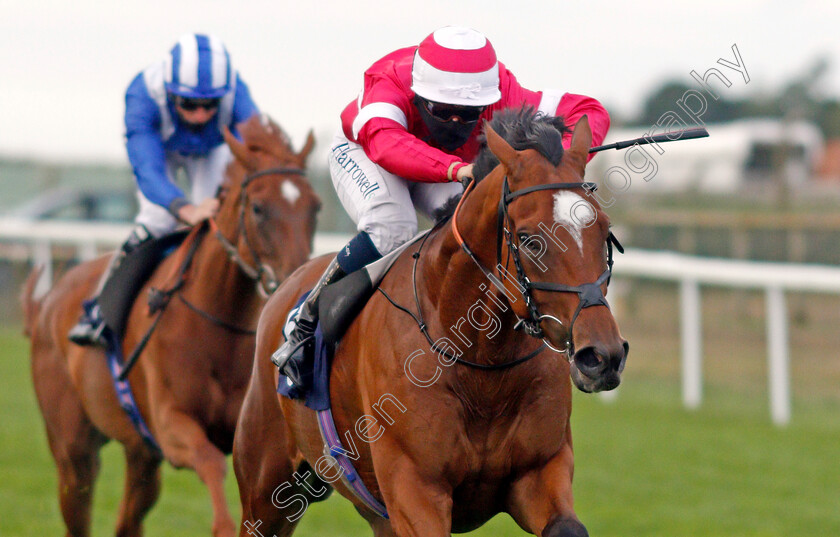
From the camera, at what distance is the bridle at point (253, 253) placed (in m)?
5.03

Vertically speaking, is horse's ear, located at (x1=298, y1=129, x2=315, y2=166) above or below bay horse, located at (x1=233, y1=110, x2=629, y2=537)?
below

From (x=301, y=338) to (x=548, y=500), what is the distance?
1137mm

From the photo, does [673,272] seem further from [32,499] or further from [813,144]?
[813,144]

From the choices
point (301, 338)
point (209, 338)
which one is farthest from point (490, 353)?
point (209, 338)

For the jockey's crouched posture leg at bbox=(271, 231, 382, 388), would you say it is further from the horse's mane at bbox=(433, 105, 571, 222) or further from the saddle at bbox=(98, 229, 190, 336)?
the saddle at bbox=(98, 229, 190, 336)

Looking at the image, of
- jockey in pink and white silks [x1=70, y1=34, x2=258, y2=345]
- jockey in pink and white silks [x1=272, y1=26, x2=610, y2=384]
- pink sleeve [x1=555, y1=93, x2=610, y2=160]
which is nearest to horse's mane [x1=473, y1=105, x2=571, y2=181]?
jockey in pink and white silks [x1=272, y1=26, x2=610, y2=384]

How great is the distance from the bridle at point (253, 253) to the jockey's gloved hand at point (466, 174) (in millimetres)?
1816

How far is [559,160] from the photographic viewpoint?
9.89 ft

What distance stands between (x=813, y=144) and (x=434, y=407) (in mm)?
32107

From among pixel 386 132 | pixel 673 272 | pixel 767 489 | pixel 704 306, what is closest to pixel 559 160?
pixel 386 132

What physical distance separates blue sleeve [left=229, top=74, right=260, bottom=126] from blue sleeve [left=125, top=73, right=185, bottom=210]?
418mm

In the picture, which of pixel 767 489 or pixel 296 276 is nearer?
pixel 296 276

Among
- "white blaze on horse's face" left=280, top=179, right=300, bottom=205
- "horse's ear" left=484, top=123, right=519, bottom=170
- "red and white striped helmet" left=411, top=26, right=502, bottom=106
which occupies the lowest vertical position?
"white blaze on horse's face" left=280, top=179, right=300, bottom=205

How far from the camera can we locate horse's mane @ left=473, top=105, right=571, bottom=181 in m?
3.04
